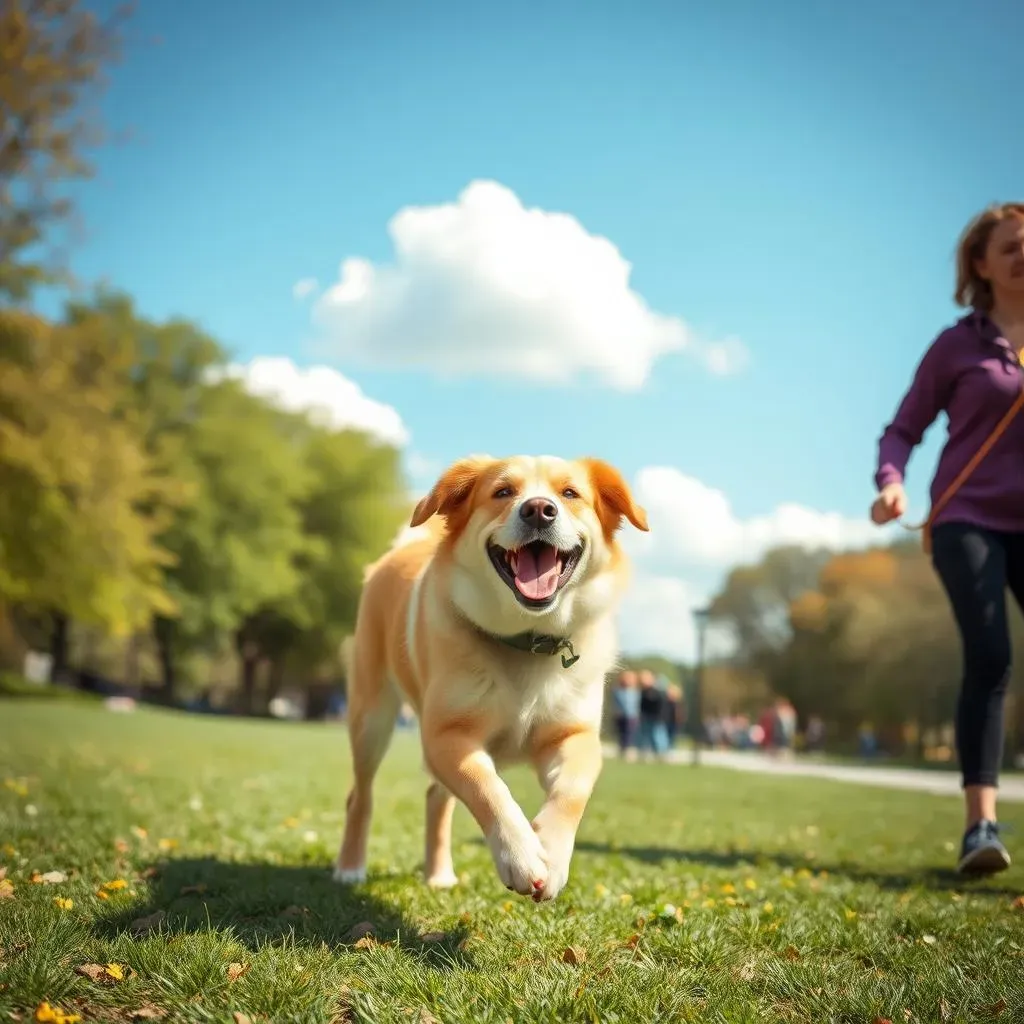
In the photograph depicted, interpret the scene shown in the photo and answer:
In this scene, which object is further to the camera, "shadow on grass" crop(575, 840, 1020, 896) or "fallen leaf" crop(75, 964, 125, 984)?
"shadow on grass" crop(575, 840, 1020, 896)

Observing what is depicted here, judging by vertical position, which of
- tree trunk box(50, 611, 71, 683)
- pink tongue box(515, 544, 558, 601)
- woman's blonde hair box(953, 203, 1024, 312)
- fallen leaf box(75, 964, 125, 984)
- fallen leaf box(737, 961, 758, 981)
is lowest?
tree trunk box(50, 611, 71, 683)

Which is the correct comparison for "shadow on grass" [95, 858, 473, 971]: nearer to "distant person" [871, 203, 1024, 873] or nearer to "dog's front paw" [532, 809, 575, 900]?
"dog's front paw" [532, 809, 575, 900]

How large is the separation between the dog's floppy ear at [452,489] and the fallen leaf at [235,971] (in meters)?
1.72

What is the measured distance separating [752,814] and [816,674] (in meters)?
42.0

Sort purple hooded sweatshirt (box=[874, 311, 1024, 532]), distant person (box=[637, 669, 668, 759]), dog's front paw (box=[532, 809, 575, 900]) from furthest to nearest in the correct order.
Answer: distant person (box=[637, 669, 668, 759])
purple hooded sweatshirt (box=[874, 311, 1024, 532])
dog's front paw (box=[532, 809, 575, 900])

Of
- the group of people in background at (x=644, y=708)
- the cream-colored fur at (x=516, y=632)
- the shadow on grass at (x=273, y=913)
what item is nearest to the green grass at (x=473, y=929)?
the shadow on grass at (x=273, y=913)

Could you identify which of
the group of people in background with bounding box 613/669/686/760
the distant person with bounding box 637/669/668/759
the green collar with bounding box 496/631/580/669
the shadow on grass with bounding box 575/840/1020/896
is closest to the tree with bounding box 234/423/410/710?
the group of people in background with bounding box 613/669/686/760

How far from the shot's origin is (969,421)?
5.46 metres

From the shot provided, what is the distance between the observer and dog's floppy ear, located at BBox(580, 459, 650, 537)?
4.09 meters

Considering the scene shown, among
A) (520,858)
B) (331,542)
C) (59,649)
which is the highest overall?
(331,542)

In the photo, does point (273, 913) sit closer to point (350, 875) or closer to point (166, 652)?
point (350, 875)

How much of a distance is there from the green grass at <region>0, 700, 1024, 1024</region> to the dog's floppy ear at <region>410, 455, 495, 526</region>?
161 cm

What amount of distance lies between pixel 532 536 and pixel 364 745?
1.88m

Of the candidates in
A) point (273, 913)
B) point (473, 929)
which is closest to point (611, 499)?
point (473, 929)
